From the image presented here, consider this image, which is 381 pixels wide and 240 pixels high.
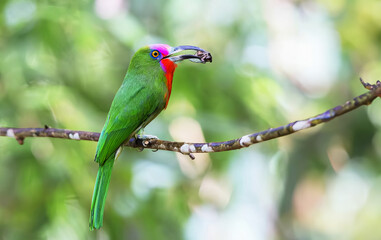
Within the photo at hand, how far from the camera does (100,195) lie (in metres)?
3.24

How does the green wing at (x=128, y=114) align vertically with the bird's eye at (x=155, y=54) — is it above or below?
below

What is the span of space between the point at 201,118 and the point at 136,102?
2.59 m

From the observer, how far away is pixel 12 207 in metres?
5.63

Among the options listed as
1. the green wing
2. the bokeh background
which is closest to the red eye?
the green wing

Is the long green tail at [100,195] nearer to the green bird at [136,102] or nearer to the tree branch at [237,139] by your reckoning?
the green bird at [136,102]

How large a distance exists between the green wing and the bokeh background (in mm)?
1692

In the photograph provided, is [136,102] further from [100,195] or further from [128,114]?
[100,195]

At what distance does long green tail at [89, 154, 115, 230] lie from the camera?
3084mm

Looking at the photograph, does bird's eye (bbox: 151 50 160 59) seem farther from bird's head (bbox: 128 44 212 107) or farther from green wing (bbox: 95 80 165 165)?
green wing (bbox: 95 80 165 165)

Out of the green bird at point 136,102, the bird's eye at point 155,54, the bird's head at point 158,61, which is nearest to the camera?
the green bird at point 136,102

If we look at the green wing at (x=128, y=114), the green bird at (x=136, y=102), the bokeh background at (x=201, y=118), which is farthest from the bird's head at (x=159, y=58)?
the bokeh background at (x=201, y=118)

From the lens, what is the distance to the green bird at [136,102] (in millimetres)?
3404

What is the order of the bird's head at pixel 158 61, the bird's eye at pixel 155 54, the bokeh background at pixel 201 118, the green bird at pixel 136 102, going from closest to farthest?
the green bird at pixel 136 102 → the bird's head at pixel 158 61 → the bird's eye at pixel 155 54 → the bokeh background at pixel 201 118

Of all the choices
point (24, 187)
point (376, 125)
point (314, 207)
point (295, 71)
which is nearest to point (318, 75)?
point (295, 71)
